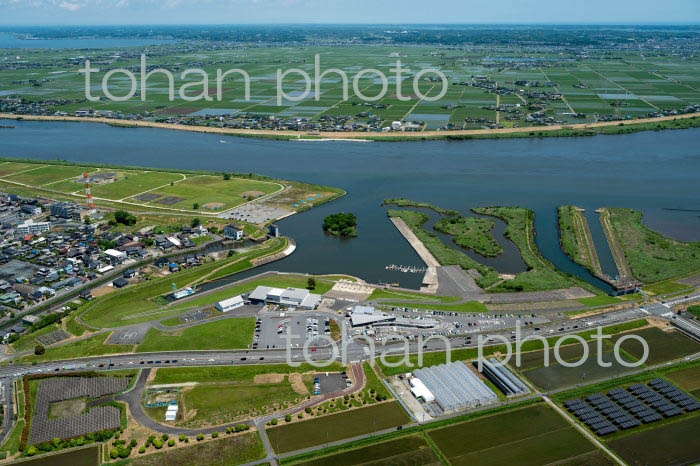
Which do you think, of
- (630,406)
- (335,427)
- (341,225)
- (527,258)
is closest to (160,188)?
(341,225)

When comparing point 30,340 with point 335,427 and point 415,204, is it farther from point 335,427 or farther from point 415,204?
point 415,204

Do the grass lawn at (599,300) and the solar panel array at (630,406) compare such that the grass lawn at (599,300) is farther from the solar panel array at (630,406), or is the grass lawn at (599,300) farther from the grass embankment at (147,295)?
the grass embankment at (147,295)

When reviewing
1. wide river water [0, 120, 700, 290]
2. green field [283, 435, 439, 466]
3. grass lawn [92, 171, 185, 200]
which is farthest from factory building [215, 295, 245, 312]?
grass lawn [92, 171, 185, 200]

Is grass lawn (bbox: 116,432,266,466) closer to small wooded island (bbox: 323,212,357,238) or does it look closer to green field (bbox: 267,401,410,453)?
green field (bbox: 267,401,410,453)

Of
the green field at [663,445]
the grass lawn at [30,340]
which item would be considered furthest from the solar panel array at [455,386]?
the grass lawn at [30,340]

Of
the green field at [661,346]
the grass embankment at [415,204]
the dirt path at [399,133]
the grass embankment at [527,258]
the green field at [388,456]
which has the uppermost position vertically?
the dirt path at [399,133]

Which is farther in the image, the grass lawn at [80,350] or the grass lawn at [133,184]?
the grass lawn at [133,184]
